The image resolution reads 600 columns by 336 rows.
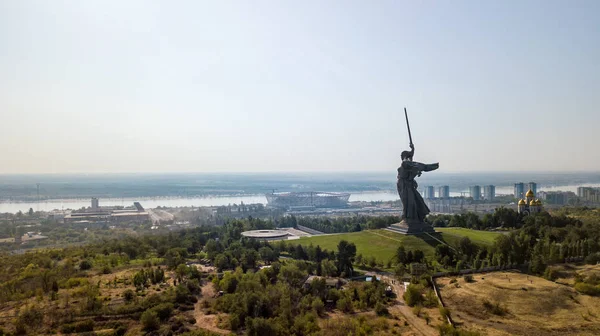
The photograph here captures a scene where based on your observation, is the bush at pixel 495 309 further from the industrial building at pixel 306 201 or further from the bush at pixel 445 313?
the industrial building at pixel 306 201

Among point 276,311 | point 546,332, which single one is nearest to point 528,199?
point 546,332

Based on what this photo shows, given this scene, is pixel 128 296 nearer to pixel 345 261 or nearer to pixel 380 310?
pixel 380 310

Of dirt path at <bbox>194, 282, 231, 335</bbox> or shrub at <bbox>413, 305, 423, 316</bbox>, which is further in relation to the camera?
shrub at <bbox>413, 305, 423, 316</bbox>

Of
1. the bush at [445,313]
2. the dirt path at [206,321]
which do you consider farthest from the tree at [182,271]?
the bush at [445,313]

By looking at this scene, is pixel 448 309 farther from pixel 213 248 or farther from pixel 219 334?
pixel 213 248

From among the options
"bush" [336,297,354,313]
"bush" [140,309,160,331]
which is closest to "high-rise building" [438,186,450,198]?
"bush" [336,297,354,313]

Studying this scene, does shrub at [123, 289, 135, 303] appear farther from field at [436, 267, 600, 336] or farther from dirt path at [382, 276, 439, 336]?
field at [436, 267, 600, 336]
